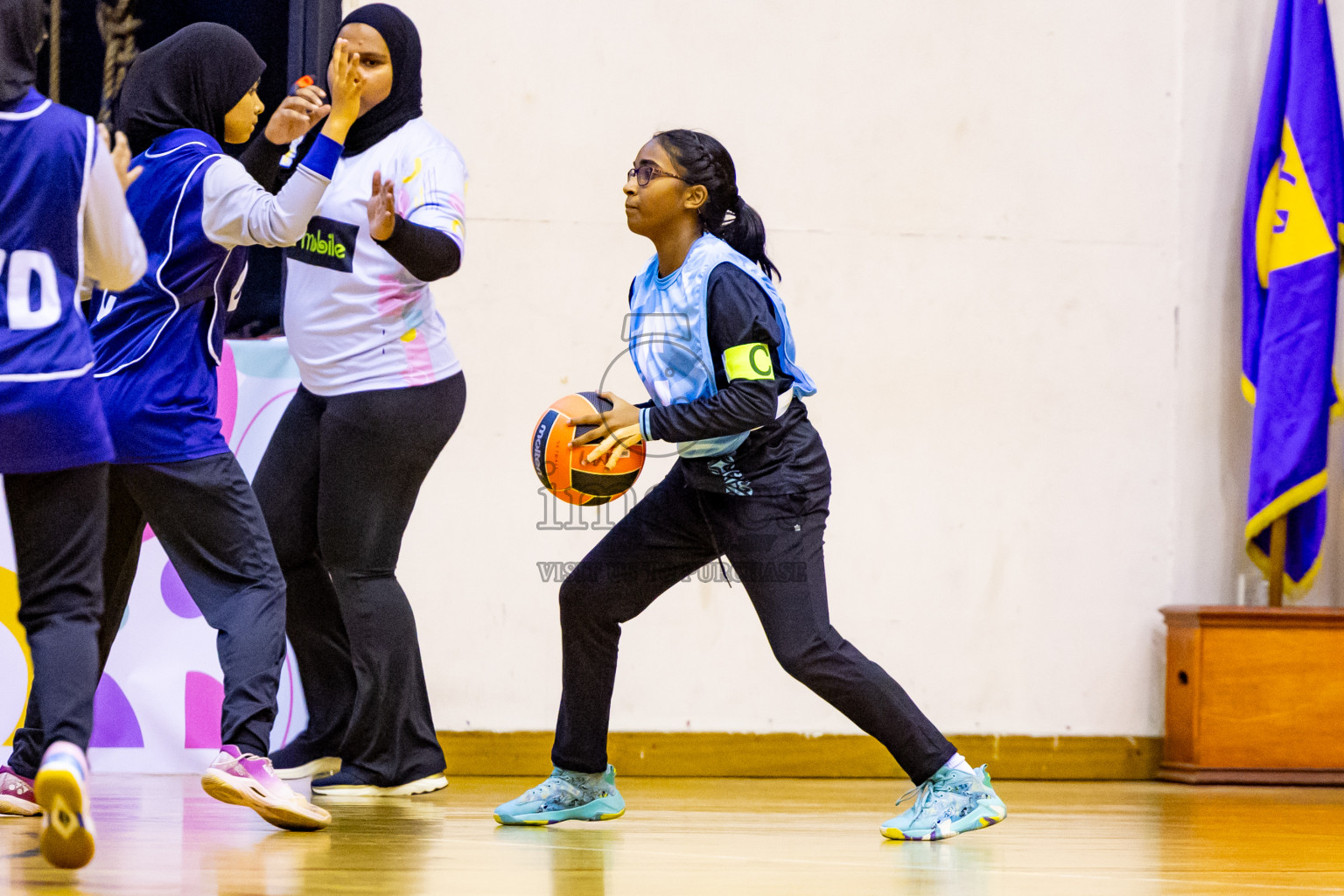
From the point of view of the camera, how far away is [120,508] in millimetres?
2980

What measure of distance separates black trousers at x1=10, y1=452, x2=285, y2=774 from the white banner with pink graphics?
1.26 metres

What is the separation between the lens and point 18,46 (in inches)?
88.4

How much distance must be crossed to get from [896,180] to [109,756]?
3248 mm

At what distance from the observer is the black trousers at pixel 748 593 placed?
2.94 meters

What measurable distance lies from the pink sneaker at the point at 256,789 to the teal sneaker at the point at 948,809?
1288 mm

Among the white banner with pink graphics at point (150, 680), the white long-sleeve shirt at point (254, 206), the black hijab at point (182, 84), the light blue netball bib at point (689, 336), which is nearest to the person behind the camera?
the white long-sleeve shirt at point (254, 206)

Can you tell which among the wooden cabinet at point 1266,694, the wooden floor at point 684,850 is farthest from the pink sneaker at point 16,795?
the wooden cabinet at point 1266,694

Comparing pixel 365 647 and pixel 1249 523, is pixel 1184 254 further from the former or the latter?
pixel 365 647

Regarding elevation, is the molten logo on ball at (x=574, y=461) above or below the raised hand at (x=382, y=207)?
below

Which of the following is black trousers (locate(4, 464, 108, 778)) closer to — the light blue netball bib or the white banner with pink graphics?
the light blue netball bib

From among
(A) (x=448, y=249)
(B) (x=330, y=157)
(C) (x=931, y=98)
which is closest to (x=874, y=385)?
(C) (x=931, y=98)

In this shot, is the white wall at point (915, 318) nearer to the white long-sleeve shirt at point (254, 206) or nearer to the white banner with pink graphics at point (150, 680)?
the white banner with pink graphics at point (150, 680)

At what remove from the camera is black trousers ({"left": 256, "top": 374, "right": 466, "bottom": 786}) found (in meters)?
3.50

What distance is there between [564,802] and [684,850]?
0.48 metres
